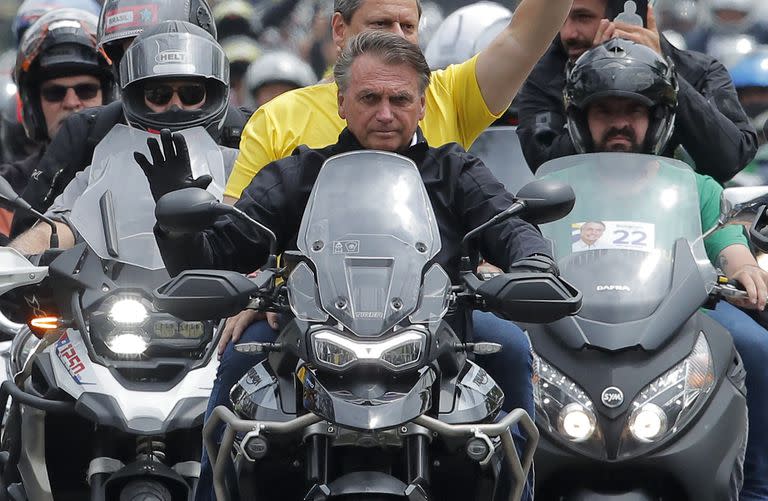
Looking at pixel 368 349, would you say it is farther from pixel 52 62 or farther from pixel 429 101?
pixel 52 62

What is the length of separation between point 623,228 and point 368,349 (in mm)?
1795

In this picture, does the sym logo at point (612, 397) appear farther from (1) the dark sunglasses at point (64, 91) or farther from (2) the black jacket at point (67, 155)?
(1) the dark sunglasses at point (64, 91)

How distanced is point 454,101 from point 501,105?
0.15m

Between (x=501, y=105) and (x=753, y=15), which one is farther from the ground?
(x=753, y=15)

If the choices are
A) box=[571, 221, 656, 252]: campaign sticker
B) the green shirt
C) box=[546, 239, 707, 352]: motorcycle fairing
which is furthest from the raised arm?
box=[546, 239, 707, 352]: motorcycle fairing

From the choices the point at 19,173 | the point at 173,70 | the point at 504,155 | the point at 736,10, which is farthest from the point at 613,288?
the point at 736,10

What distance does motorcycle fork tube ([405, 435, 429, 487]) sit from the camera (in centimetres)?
448

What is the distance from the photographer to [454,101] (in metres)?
6.31

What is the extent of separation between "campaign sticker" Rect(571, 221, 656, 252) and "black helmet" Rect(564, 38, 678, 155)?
57cm

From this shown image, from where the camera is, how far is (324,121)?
6.28 meters

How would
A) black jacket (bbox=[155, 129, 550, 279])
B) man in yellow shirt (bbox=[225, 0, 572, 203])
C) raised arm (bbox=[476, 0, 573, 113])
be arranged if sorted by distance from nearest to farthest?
1. black jacket (bbox=[155, 129, 550, 279])
2. raised arm (bbox=[476, 0, 573, 113])
3. man in yellow shirt (bbox=[225, 0, 572, 203])

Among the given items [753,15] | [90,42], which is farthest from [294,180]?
[753,15]

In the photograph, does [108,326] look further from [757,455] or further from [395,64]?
[757,455]

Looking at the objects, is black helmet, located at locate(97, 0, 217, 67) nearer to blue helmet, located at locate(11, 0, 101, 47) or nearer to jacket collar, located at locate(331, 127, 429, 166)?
jacket collar, located at locate(331, 127, 429, 166)
